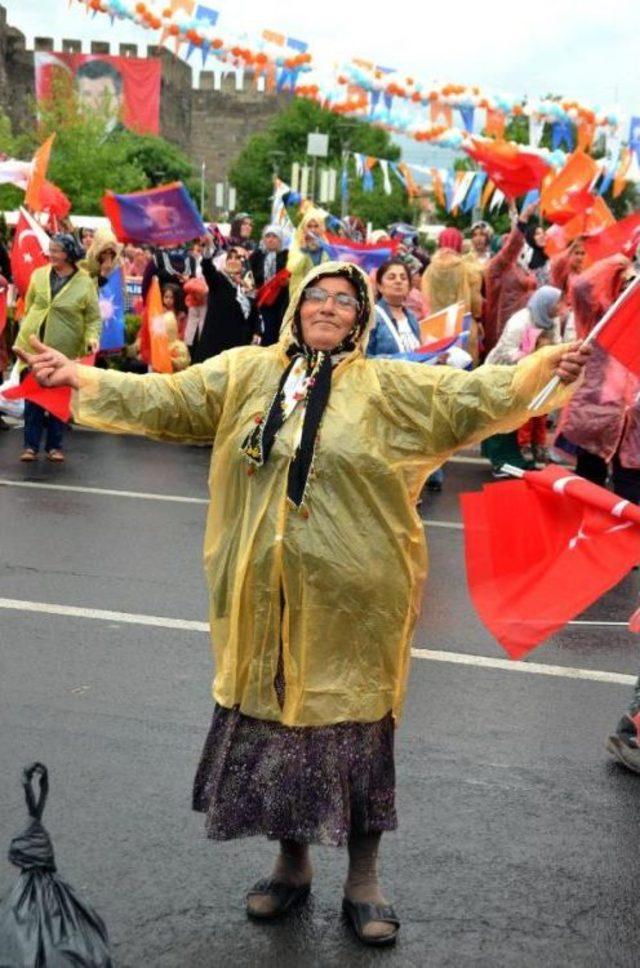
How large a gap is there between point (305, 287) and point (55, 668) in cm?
262

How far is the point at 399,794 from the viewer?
4816 mm

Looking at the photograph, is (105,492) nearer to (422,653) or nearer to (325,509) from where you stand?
(422,653)

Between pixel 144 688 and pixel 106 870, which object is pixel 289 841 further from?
pixel 144 688

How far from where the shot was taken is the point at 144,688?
582 cm

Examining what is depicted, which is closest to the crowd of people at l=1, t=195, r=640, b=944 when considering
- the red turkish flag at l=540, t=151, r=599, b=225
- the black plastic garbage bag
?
the black plastic garbage bag

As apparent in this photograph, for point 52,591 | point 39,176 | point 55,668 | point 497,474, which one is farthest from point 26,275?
point 55,668

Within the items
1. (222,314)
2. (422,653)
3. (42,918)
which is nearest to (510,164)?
(222,314)

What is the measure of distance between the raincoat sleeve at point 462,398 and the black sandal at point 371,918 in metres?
1.20

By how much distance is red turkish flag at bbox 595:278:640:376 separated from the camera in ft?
14.1

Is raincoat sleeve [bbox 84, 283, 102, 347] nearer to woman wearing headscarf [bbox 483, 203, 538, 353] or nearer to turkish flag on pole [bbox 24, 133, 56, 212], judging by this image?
woman wearing headscarf [bbox 483, 203, 538, 353]

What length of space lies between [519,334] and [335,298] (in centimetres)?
712

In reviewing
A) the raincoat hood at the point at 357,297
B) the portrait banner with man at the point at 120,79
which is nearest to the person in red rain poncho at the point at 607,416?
the raincoat hood at the point at 357,297

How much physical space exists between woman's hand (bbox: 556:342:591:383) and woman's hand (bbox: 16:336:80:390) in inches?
50.2

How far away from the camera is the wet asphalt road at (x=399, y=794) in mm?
3920
